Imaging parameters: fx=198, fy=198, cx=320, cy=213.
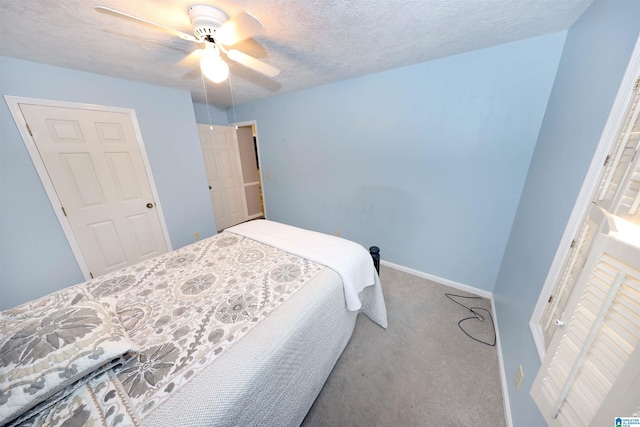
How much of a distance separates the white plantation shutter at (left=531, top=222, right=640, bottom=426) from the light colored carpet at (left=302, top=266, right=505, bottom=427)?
28.4 inches

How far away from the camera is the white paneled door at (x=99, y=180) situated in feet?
6.07

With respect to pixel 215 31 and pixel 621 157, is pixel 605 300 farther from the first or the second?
pixel 215 31

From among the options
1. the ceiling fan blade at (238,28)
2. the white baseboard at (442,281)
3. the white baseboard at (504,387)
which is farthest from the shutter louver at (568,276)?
the ceiling fan blade at (238,28)

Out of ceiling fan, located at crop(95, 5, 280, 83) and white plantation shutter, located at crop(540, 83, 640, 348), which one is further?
ceiling fan, located at crop(95, 5, 280, 83)

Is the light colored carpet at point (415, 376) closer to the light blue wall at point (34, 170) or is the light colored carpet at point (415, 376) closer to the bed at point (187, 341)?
the bed at point (187, 341)

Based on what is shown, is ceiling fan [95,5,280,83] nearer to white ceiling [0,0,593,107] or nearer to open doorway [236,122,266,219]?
white ceiling [0,0,593,107]

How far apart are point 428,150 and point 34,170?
12.1 ft

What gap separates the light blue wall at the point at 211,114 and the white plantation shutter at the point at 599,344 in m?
4.02

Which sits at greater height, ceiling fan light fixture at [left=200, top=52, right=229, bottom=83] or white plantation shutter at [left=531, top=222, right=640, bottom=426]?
ceiling fan light fixture at [left=200, top=52, right=229, bottom=83]

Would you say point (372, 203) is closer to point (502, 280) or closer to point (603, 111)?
point (502, 280)

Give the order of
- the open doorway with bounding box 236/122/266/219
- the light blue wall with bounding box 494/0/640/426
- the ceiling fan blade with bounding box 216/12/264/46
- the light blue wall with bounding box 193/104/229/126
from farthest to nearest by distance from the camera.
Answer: the open doorway with bounding box 236/122/266/219 < the light blue wall with bounding box 193/104/229/126 < the ceiling fan blade with bounding box 216/12/264/46 < the light blue wall with bounding box 494/0/640/426

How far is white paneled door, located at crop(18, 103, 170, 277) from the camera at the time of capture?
1852 millimetres

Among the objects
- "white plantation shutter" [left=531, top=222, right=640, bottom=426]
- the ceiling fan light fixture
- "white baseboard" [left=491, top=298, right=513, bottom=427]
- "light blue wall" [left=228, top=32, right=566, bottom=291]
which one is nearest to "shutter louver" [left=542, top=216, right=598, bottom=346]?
"white plantation shutter" [left=531, top=222, right=640, bottom=426]

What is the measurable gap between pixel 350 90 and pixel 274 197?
2.08 metres
